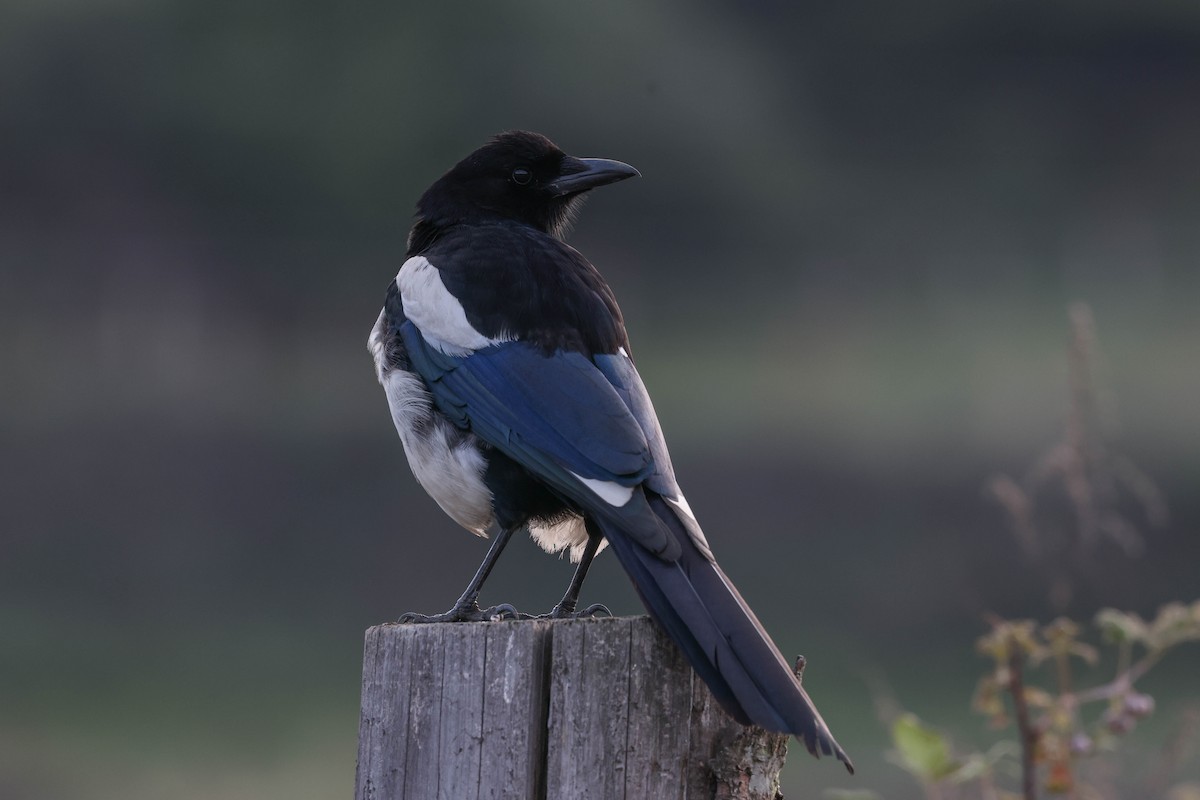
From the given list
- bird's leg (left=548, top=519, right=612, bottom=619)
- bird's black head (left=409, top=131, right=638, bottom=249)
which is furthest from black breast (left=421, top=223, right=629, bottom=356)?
bird's black head (left=409, top=131, right=638, bottom=249)

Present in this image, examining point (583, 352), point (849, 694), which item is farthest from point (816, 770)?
point (583, 352)

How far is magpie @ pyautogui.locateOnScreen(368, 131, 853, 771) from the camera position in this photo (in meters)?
1.97

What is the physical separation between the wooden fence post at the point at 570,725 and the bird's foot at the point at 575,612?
1.22 feet

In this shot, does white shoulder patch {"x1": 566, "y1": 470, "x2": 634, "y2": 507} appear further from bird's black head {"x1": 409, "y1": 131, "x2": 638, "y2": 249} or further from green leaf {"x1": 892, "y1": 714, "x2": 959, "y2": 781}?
bird's black head {"x1": 409, "y1": 131, "x2": 638, "y2": 249}

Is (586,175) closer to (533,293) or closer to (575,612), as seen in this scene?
(533,293)

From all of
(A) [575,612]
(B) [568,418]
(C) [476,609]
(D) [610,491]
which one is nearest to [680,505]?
(D) [610,491]

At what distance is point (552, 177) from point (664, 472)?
48.6 inches

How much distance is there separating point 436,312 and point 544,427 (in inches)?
16.2

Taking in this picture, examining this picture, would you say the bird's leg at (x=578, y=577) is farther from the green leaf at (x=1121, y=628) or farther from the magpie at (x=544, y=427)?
the green leaf at (x=1121, y=628)

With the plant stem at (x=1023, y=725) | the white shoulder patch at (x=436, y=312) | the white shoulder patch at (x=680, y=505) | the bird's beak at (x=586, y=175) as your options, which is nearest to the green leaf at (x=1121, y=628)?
the plant stem at (x=1023, y=725)

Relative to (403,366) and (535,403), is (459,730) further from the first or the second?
(403,366)

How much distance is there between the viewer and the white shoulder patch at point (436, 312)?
261cm

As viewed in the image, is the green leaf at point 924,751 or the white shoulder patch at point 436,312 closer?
the green leaf at point 924,751

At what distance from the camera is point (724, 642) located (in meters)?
1.89
